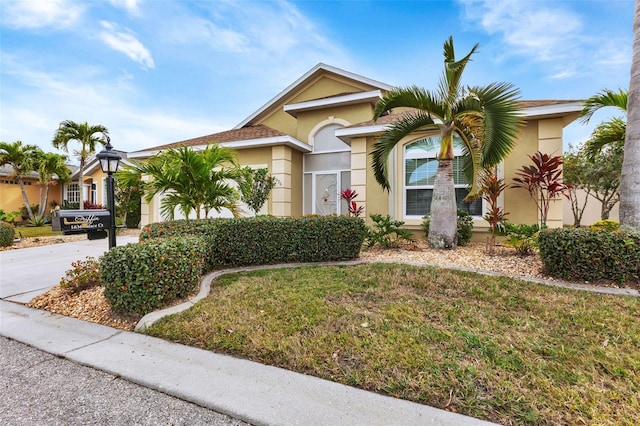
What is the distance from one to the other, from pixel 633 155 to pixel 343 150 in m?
7.57

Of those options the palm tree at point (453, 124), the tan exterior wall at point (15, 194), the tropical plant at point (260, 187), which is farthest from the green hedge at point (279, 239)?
the tan exterior wall at point (15, 194)

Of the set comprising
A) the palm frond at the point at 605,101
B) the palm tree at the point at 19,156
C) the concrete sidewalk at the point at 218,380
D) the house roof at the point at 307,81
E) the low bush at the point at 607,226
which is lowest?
the concrete sidewalk at the point at 218,380

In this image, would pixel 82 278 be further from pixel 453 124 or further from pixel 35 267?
pixel 453 124

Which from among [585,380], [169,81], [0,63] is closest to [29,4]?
[0,63]

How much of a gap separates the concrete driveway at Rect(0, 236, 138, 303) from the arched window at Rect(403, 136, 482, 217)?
8596 mm

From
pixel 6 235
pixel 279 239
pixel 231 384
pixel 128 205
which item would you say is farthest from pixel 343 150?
pixel 6 235

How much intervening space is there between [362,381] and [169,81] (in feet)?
42.7

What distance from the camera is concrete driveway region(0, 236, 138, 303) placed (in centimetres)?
511

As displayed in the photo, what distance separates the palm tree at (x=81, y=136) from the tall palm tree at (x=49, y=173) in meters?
3.59

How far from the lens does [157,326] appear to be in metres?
3.35

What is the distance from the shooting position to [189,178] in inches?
235

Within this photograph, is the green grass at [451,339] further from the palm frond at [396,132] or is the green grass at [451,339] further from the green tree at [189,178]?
the palm frond at [396,132]

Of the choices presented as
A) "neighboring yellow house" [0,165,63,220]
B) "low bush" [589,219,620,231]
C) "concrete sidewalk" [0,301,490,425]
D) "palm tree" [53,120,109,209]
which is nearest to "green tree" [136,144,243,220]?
"concrete sidewalk" [0,301,490,425]

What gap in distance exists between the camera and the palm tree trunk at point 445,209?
666 centimetres
